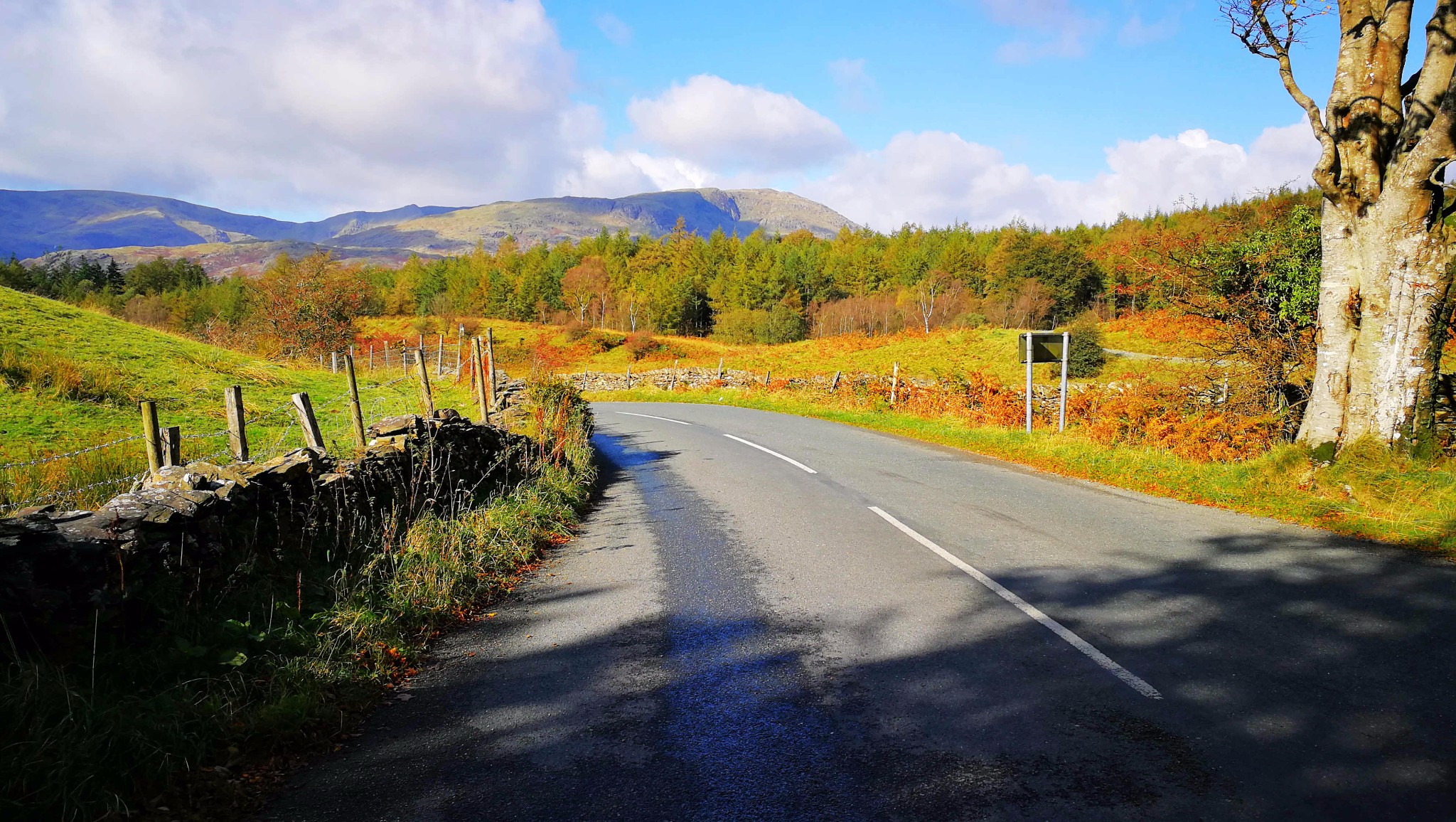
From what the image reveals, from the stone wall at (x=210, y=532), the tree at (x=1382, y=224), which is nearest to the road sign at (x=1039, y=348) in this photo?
the tree at (x=1382, y=224)

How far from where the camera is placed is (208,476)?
17.9 ft

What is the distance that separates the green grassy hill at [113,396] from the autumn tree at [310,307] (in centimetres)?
2380

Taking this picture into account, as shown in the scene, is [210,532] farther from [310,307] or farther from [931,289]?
[931,289]

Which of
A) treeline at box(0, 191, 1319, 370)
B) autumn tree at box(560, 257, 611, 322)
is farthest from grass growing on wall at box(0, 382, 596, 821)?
autumn tree at box(560, 257, 611, 322)

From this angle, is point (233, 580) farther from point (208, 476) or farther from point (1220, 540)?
point (1220, 540)

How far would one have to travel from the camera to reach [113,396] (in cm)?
1395

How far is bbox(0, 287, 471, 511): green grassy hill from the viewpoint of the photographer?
8.05 meters

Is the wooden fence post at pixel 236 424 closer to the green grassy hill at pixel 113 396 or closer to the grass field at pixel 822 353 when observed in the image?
the green grassy hill at pixel 113 396

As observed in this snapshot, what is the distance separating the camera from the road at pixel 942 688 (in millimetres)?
3344

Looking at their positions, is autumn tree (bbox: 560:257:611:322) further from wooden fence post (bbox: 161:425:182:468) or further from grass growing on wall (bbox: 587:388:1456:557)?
wooden fence post (bbox: 161:425:182:468)

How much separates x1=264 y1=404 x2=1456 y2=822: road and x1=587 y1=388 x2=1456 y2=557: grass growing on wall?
3.09 feet

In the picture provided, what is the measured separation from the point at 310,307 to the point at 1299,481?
167 ft

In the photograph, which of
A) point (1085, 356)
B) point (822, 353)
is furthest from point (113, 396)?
point (1085, 356)

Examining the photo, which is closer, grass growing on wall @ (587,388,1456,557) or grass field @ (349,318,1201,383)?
grass growing on wall @ (587,388,1456,557)
